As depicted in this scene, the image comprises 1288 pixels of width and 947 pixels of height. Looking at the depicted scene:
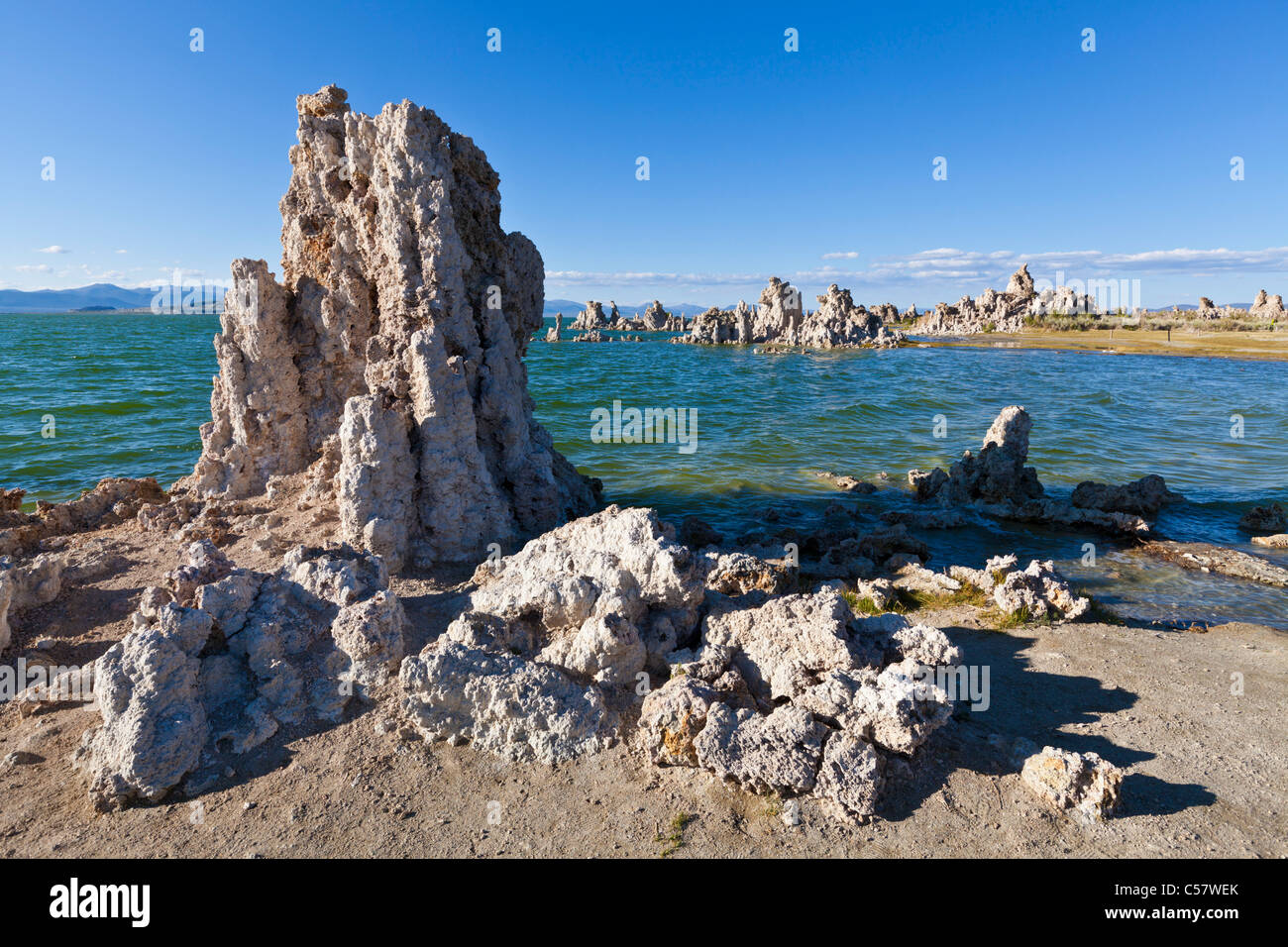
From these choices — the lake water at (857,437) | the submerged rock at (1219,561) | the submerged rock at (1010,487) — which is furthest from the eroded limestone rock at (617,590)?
the submerged rock at (1010,487)

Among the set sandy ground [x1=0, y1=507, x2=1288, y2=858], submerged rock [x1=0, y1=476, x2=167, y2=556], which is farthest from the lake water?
submerged rock [x1=0, y1=476, x2=167, y2=556]

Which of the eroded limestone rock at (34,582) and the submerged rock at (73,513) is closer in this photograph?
the eroded limestone rock at (34,582)

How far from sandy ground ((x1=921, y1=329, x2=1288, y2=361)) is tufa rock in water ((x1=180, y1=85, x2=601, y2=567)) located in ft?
280

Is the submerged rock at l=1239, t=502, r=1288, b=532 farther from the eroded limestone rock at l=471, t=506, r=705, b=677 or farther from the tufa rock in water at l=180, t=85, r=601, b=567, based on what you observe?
the tufa rock in water at l=180, t=85, r=601, b=567

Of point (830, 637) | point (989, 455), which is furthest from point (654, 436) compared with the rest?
point (830, 637)

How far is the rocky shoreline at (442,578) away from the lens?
5.97 m

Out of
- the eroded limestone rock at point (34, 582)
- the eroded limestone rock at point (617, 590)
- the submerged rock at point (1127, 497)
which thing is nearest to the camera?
the eroded limestone rock at point (617, 590)

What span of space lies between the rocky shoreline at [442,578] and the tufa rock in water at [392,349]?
0.05m

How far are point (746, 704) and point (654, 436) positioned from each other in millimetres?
22210

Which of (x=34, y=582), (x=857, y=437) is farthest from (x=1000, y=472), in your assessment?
(x=34, y=582)

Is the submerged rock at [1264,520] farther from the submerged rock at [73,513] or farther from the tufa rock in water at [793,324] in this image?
the tufa rock in water at [793,324]

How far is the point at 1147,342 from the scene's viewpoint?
86.4 m

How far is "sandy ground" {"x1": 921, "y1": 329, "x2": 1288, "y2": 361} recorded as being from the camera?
7175 cm
